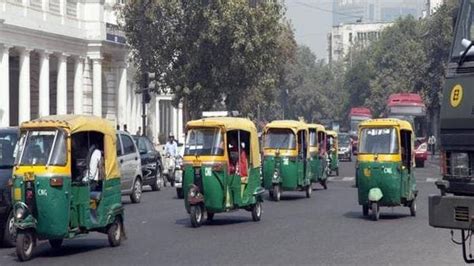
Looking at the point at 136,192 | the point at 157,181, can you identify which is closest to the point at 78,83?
the point at 157,181

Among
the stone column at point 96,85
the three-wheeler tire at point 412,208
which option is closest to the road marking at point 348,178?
the stone column at point 96,85

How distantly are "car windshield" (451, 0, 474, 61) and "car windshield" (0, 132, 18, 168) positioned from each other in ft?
31.2

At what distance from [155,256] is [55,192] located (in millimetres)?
1803

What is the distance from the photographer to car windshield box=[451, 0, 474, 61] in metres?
12.0

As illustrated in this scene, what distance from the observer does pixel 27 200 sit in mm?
16891

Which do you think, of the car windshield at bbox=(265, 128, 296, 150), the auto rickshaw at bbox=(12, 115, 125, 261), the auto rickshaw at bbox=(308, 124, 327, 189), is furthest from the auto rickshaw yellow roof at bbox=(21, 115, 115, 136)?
the auto rickshaw at bbox=(308, 124, 327, 189)

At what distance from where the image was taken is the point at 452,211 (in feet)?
37.8

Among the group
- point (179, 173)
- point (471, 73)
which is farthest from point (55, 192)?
point (179, 173)

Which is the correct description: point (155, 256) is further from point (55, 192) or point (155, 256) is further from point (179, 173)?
point (179, 173)

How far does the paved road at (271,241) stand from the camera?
55.2 feet

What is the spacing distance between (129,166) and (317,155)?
23.3ft

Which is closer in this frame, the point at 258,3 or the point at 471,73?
the point at 471,73

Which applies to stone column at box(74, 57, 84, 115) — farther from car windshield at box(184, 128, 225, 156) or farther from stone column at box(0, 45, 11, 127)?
car windshield at box(184, 128, 225, 156)

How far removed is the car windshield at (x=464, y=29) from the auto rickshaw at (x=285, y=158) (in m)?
18.6
